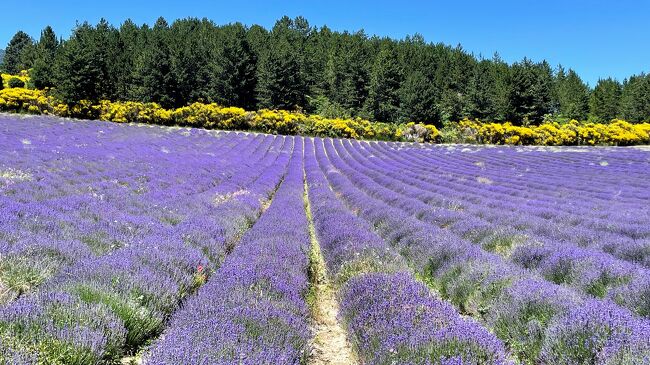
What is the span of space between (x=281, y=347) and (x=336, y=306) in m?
2.55

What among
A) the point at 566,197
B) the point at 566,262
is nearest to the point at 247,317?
the point at 566,262

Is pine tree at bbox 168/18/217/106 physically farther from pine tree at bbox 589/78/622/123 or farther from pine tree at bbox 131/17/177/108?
pine tree at bbox 589/78/622/123

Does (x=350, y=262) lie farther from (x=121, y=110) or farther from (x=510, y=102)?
(x=510, y=102)

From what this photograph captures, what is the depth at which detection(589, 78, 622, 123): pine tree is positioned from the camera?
78000 mm

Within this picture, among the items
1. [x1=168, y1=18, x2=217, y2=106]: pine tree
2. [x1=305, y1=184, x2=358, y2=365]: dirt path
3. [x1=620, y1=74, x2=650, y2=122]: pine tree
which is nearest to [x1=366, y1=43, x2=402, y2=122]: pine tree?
[x1=168, y1=18, x2=217, y2=106]: pine tree

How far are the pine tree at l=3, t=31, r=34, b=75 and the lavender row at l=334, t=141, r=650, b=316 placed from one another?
99.0 meters

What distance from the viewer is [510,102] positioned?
63125 mm

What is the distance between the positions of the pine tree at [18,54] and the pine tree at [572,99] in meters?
103

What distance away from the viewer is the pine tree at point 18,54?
8725 cm

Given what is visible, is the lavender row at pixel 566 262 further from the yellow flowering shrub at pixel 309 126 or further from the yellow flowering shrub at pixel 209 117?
the yellow flowering shrub at pixel 209 117

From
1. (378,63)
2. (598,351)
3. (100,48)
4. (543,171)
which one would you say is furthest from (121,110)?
(598,351)

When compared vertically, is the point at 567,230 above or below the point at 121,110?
below

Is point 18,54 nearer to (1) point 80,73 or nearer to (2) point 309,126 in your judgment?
(1) point 80,73

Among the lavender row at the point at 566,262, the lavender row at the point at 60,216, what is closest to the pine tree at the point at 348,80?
the lavender row at the point at 60,216
